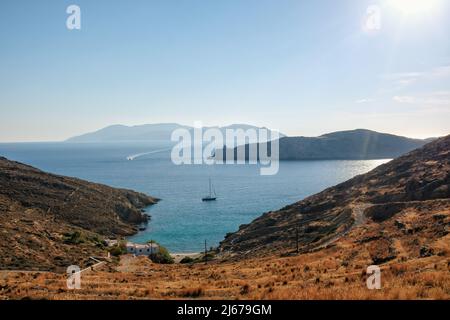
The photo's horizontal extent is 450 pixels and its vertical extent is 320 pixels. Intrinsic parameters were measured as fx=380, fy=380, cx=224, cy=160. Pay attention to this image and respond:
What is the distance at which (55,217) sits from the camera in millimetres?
79375

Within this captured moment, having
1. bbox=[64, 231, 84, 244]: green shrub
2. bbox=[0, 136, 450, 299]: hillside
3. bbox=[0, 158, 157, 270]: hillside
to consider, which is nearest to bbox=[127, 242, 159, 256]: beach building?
bbox=[0, 158, 157, 270]: hillside

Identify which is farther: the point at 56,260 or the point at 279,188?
the point at 279,188

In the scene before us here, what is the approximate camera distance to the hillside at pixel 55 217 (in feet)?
152

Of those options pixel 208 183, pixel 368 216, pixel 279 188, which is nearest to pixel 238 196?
pixel 279 188

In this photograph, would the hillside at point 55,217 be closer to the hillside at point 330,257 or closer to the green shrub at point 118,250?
the green shrub at point 118,250

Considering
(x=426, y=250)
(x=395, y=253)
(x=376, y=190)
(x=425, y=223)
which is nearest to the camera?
(x=426, y=250)

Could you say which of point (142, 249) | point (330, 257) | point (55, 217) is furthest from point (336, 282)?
point (55, 217)

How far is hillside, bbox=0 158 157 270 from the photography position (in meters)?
46.2

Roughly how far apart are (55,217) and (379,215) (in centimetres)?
6312

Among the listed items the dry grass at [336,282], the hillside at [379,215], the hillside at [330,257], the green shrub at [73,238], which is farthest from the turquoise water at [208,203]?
the dry grass at [336,282]
